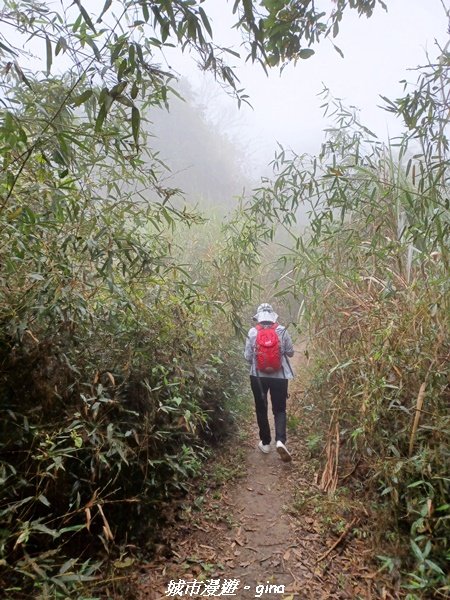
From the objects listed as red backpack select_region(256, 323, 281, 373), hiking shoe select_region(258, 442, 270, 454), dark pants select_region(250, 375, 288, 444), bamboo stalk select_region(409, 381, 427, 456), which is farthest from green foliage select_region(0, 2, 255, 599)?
bamboo stalk select_region(409, 381, 427, 456)

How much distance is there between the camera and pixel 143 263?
2.21 m

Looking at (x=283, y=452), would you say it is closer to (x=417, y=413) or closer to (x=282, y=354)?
(x=282, y=354)

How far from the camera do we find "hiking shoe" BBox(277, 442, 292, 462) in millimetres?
3490

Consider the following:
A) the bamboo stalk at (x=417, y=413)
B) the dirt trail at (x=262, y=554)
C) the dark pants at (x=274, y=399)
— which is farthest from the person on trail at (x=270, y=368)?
the bamboo stalk at (x=417, y=413)

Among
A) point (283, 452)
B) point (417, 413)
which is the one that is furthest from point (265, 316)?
point (417, 413)

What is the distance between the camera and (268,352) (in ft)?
11.8

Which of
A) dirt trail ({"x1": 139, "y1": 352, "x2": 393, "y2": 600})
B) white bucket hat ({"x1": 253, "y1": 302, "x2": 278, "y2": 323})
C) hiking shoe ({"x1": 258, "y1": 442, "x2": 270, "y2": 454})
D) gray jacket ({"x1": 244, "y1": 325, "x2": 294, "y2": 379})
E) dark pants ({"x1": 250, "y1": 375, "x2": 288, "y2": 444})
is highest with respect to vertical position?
white bucket hat ({"x1": 253, "y1": 302, "x2": 278, "y2": 323})

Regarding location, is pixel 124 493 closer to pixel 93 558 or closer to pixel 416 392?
pixel 93 558

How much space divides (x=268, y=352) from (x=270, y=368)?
176 mm

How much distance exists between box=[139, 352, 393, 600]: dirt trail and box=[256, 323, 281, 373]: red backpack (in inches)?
42.0

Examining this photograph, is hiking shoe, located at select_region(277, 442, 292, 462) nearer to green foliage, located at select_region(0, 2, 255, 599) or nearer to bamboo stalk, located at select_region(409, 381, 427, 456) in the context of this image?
green foliage, located at select_region(0, 2, 255, 599)

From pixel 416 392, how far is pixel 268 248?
28.1 ft

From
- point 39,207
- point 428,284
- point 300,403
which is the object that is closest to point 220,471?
point 300,403

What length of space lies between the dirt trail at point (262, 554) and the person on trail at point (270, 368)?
63 cm
